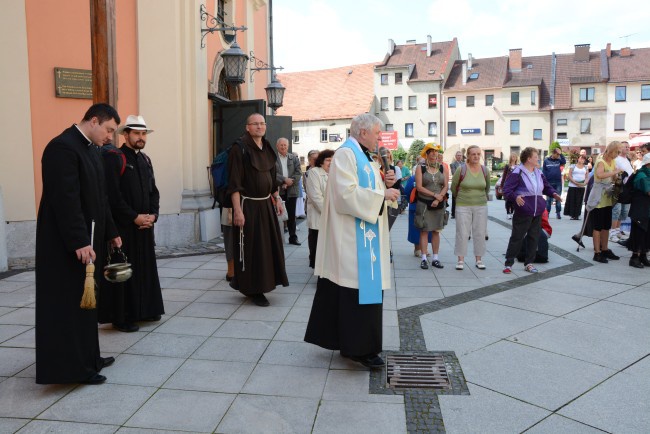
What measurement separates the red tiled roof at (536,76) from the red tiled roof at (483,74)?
95 centimetres

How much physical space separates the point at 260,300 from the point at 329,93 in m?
53.7

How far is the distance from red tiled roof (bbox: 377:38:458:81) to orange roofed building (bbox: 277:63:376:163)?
110 inches

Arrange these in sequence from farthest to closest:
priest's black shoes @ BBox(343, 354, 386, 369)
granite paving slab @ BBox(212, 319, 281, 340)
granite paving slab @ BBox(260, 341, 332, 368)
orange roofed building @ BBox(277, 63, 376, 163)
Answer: orange roofed building @ BBox(277, 63, 376, 163) → granite paving slab @ BBox(212, 319, 281, 340) → granite paving slab @ BBox(260, 341, 332, 368) → priest's black shoes @ BBox(343, 354, 386, 369)

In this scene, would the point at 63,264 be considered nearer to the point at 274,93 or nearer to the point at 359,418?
the point at 359,418

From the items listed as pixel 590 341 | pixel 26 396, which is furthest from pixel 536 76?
pixel 26 396

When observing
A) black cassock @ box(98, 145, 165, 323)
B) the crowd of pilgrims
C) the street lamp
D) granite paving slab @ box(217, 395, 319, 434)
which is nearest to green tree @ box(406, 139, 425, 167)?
the street lamp

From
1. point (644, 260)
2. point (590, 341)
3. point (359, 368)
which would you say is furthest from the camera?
point (644, 260)

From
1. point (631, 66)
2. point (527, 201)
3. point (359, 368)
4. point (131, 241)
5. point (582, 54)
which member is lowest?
point (359, 368)

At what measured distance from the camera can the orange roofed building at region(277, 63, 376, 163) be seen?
54938 mm

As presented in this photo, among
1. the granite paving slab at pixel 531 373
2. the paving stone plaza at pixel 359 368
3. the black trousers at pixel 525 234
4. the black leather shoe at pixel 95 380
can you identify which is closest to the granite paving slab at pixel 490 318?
the paving stone plaza at pixel 359 368

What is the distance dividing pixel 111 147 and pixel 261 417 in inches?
118

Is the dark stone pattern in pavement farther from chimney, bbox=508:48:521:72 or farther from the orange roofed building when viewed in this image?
chimney, bbox=508:48:521:72

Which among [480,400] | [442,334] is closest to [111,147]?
[442,334]

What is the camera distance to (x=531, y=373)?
13.4 ft
